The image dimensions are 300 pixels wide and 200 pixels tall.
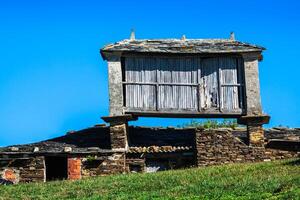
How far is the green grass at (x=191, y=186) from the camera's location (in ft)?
53.3

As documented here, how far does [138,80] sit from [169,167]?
399 centimetres

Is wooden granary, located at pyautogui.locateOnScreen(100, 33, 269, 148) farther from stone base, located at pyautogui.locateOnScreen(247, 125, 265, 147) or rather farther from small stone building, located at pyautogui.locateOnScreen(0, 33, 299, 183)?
stone base, located at pyautogui.locateOnScreen(247, 125, 265, 147)

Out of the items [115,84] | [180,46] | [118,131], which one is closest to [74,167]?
[118,131]

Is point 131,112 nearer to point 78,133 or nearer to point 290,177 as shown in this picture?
point 78,133

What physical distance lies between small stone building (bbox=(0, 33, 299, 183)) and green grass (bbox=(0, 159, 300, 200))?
158 inches

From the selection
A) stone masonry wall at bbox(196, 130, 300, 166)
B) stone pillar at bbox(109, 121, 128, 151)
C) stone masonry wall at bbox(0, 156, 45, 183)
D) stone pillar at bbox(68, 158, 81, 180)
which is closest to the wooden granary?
stone pillar at bbox(109, 121, 128, 151)

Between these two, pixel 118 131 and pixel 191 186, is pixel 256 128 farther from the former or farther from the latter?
pixel 191 186

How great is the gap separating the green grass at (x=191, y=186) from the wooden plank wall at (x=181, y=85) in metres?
5.37

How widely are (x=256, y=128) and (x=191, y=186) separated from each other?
10.0 meters

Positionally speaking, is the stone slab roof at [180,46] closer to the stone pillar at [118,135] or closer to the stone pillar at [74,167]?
the stone pillar at [118,135]

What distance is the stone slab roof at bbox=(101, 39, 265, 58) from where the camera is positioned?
27969mm

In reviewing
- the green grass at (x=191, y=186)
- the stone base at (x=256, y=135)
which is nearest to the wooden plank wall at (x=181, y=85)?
the stone base at (x=256, y=135)

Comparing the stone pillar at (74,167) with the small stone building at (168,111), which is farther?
the small stone building at (168,111)

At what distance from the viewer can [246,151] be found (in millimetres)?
27203
